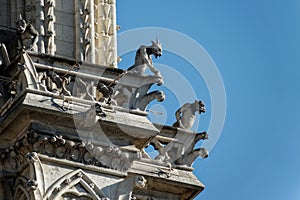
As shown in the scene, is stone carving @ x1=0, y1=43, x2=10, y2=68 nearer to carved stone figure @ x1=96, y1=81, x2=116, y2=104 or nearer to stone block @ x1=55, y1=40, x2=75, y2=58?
stone block @ x1=55, y1=40, x2=75, y2=58

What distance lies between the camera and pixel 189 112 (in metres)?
41.8

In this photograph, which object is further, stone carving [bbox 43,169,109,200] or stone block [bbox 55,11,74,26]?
stone block [bbox 55,11,74,26]

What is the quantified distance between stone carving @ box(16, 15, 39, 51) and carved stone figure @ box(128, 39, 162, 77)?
5.94 ft

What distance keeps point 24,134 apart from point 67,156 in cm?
86

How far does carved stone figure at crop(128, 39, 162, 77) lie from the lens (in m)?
40.2

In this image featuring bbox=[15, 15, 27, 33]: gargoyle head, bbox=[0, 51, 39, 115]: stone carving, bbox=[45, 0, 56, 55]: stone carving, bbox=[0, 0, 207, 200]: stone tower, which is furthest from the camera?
bbox=[45, 0, 56, 55]: stone carving

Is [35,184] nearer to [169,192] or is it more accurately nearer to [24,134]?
[24,134]

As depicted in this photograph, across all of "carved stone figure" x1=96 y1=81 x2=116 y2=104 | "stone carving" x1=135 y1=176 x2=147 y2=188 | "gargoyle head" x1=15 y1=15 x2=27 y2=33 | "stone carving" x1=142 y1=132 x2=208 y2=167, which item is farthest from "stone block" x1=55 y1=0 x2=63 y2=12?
"stone carving" x1=135 y1=176 x2=147 y2=188

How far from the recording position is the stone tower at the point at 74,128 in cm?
3888

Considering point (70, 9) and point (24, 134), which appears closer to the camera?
point (24, 134)

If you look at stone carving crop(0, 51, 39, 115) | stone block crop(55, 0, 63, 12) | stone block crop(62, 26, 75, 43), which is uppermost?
stone block crop(55, 0, 63, 12)

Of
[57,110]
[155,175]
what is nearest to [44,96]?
[57,110]

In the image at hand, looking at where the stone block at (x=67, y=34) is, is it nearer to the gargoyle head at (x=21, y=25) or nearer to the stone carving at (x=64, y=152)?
the gargoyle head at (x=21, y=25)

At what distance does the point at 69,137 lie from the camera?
3912cm
